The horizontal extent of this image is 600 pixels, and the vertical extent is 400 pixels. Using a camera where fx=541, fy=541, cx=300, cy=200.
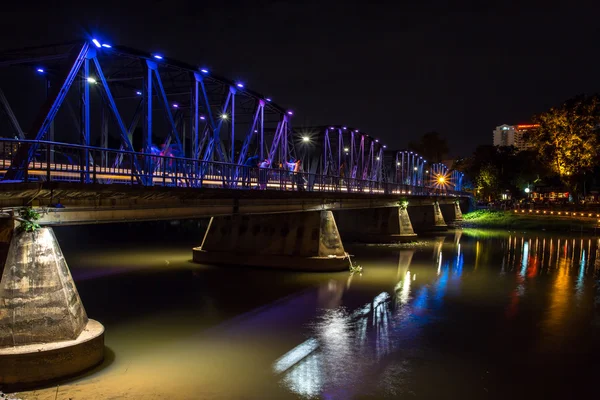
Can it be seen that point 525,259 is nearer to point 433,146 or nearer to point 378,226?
point 378,226

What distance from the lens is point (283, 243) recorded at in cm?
3209

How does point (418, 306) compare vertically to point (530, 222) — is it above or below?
below

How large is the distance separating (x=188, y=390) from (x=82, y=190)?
582 centimetres

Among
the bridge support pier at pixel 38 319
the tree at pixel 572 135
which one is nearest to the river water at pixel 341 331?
the bridge support pier at pixel 38 319

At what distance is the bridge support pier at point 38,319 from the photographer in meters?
11.8

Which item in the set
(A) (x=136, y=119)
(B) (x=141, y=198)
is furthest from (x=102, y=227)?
(B) (x=141, y=198)

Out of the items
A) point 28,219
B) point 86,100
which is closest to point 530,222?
point 86,100

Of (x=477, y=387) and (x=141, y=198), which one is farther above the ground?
(x=141, y=198)

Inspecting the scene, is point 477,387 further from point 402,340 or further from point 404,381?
point 402,340

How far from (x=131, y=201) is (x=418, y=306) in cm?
1254

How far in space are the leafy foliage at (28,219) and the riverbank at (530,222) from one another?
6383 cm

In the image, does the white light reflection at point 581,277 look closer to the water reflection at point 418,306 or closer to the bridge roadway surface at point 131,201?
the water reflection at point 418,306

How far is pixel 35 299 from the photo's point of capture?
12.3 m

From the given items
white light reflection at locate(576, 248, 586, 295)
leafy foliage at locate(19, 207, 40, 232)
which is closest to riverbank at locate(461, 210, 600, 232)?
white light reflection at locate(576, 248, 586, 295)
